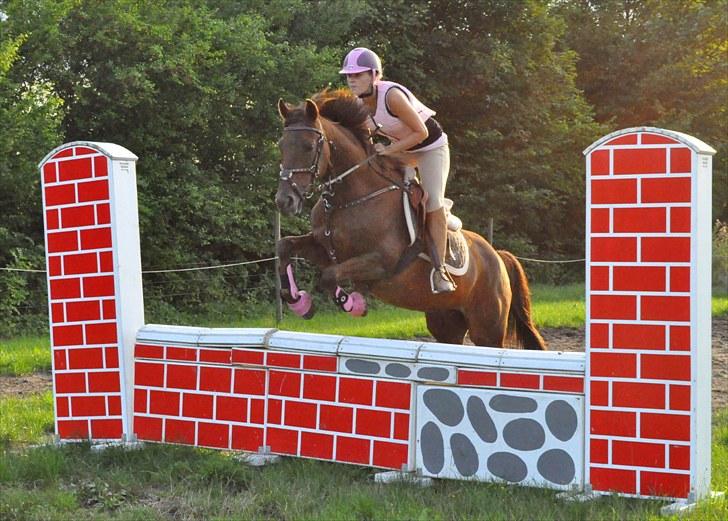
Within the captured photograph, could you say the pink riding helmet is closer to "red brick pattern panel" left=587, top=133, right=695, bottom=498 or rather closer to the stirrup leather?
the stirrup leather

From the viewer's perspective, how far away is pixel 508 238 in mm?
20234

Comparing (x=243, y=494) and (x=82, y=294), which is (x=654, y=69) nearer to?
(x=82, y=294)

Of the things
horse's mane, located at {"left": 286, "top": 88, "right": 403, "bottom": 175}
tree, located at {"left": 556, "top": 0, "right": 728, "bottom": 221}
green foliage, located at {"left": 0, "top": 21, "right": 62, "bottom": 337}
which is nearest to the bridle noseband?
horse's mane, located at {"left": 286, "top": 88, "right": 403, "bottom": 175}

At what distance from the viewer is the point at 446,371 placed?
457cm

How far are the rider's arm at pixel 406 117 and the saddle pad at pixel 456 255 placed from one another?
2.65 feet

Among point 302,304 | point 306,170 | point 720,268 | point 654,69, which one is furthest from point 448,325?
point 654,69

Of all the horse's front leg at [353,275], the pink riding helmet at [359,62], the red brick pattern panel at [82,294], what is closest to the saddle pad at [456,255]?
the horse's front leg at [353,275]

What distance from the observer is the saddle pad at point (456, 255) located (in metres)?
5.76

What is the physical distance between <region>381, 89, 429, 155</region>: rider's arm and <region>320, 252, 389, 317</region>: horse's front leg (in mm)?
675

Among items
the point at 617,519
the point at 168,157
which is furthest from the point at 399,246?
the point at 168,157

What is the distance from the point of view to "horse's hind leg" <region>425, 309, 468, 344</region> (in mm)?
6332

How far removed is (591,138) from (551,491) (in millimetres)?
19082

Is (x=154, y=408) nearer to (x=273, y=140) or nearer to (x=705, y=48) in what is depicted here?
(x=273, y=140)

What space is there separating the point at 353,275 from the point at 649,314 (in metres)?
1.84
